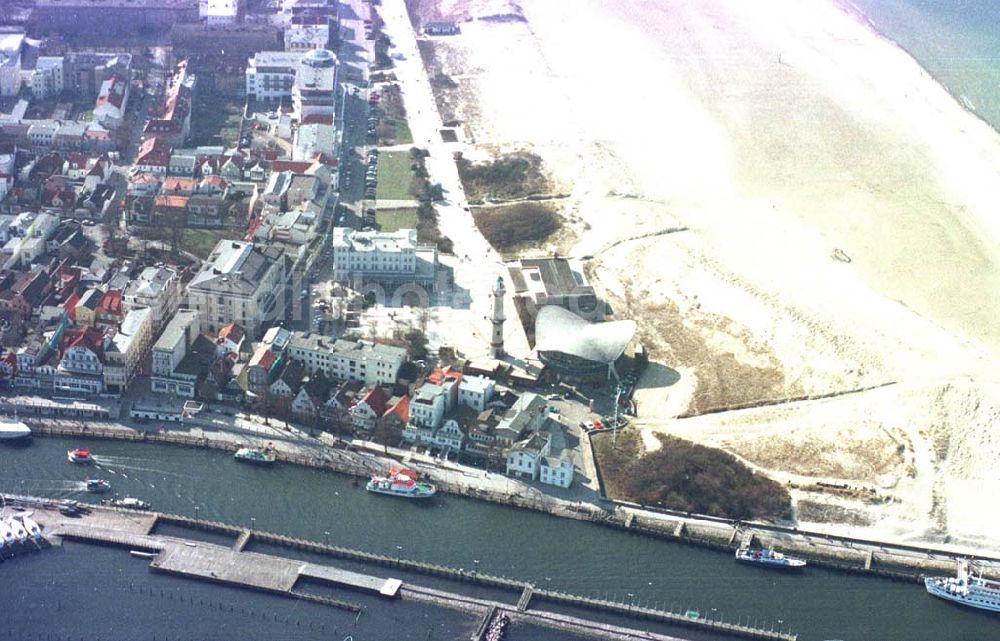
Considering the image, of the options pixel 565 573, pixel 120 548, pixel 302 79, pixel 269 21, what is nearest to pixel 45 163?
pixel 302 79

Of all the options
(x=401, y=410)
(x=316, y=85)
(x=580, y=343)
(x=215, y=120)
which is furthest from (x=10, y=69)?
(x=580, y=343)

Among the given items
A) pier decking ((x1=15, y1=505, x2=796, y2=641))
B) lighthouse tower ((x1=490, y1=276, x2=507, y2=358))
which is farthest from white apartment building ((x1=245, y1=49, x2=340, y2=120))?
pier decking ((x1=15, y1=505, x2=796, y2=641))

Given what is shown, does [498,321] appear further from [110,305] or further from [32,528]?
[32,528]

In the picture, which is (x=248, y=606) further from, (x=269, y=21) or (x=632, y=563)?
(x=269, y=21)

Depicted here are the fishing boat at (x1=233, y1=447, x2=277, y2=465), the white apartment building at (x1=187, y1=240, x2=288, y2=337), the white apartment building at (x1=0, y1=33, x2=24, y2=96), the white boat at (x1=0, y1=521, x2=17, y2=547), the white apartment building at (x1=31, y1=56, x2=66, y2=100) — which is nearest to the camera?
the white boat at (x1=0, y1=521, x2=17, y2=547)

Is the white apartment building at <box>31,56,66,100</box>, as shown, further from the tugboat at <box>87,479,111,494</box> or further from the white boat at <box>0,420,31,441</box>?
the tugboat at <box>87,479,111,494</box>

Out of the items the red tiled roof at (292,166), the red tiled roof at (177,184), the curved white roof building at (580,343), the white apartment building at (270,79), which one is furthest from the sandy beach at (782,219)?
the red tiled roof at (177,184)

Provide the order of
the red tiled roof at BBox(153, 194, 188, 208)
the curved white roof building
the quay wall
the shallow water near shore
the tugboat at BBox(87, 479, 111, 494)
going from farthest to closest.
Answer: the shallow water near shore
the red tiled roof at BBox(153, 194, 188, 208)
the curved white roof building
the tugboat at BBox(87, 479, 111, 494)
the quay wall
